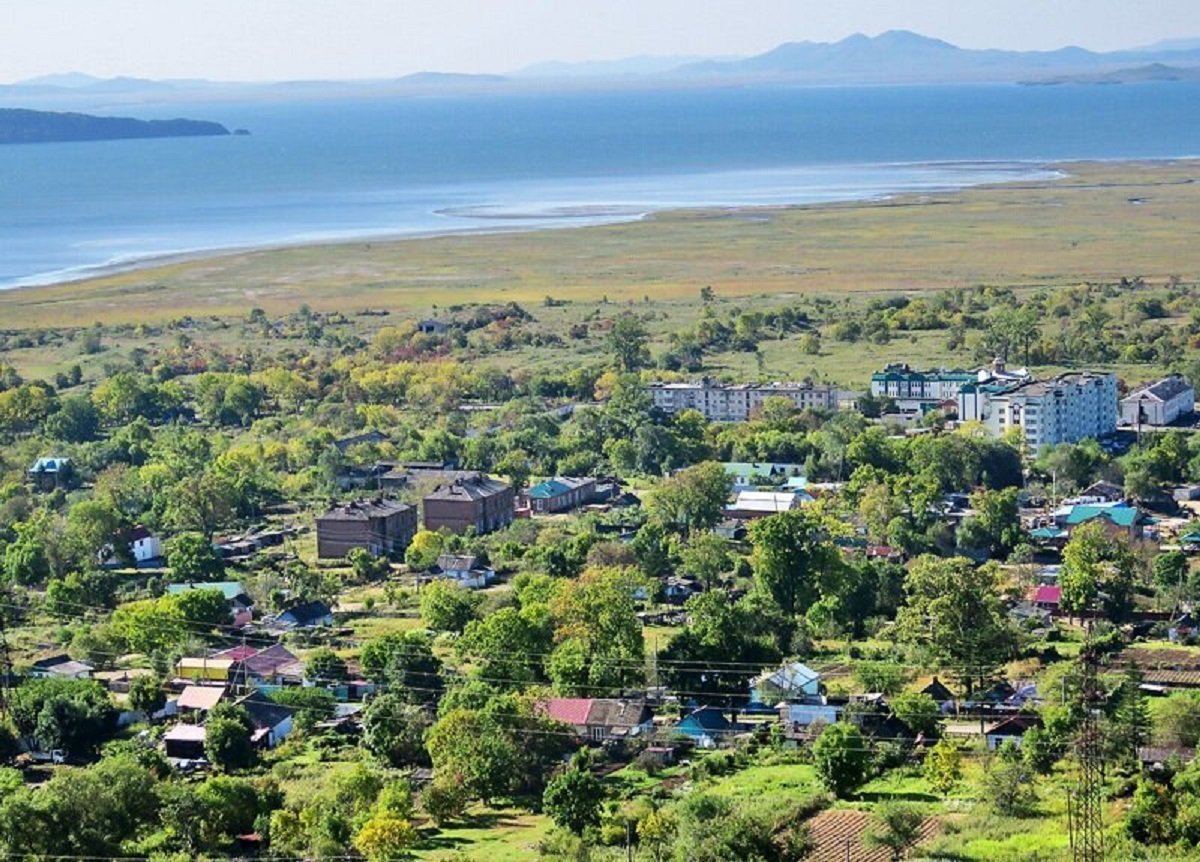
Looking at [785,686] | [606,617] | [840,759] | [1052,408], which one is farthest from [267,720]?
[1052,408]

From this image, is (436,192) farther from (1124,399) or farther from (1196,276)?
(1124,399)

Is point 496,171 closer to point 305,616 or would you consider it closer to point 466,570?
point 466,570

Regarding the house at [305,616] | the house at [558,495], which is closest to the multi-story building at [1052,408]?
the house at [558,495]

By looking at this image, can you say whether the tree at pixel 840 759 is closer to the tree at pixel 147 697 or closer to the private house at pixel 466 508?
the tree at pixel 147 697

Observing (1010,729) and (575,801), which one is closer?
(575,801)

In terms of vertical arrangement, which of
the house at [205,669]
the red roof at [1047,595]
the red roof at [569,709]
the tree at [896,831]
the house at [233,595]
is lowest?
the red roof at [1047,595]

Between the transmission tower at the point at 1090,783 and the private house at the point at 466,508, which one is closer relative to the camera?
the transmission tower at the point at 1090,783
